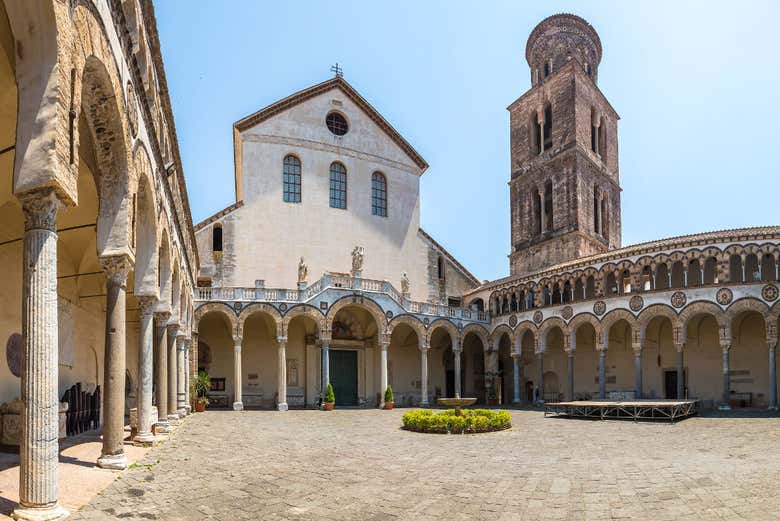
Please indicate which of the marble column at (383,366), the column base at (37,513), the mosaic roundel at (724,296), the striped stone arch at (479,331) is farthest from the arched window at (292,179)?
the column base at (37,513)

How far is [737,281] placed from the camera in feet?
85.0

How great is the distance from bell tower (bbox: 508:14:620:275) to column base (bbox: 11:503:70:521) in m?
34.6

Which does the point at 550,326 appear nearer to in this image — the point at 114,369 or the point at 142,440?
the point at 142,440

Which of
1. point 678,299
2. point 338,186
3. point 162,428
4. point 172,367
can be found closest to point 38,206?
point 162,428

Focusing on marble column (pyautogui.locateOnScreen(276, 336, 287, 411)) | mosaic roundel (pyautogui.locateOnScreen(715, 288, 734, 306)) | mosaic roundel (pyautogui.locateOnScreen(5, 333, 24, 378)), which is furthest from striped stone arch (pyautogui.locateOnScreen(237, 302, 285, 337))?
mosaic roundel (pyautogui.locateOnScreen(715, 288, 734, 306))

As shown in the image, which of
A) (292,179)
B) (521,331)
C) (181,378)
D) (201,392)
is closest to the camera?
(181,378)

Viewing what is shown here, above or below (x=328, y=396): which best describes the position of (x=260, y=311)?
above

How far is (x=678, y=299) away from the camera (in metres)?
26.8

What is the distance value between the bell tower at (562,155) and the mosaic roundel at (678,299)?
10.6 metres

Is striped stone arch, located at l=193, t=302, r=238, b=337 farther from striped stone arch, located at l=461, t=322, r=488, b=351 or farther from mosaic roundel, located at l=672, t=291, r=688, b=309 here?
mosaic roundel, located at l=672, t=291, r=688, b=309

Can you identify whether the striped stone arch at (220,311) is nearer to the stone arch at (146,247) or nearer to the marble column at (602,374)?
the stone arch at (146,247)

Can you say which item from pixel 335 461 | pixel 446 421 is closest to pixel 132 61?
pixel 335 461

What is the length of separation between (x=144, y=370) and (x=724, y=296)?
23.4 meters

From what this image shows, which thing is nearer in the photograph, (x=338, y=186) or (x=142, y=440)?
(x=142, y=440)
